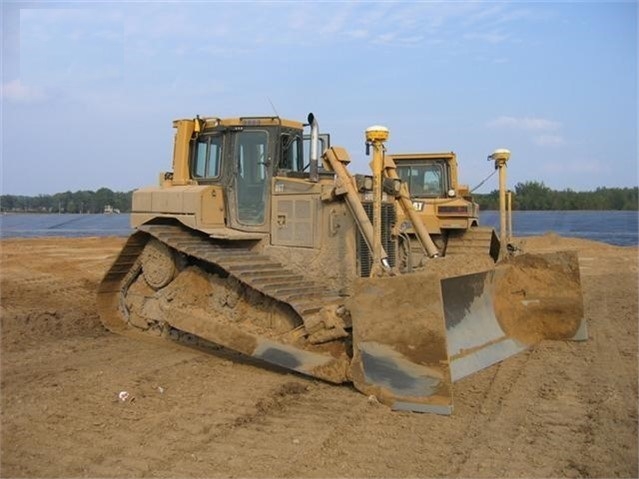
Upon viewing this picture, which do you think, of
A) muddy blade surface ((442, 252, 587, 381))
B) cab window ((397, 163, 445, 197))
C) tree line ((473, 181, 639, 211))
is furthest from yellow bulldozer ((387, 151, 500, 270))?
tree line ((473, 181, 639, 211))

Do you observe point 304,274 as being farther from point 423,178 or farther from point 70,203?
point 70,203

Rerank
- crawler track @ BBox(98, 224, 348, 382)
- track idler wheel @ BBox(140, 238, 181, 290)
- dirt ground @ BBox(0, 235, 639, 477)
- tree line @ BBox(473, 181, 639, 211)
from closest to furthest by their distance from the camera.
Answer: dirt ground @ BBox(0, 235, 639, 477) → crawler track @ BBox(98, 224, 348, 382) → track idler wheel @ BBox(140, 238, 181, 290) → tree line @ BBox(473, 181, 639, 211)

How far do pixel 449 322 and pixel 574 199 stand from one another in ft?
223

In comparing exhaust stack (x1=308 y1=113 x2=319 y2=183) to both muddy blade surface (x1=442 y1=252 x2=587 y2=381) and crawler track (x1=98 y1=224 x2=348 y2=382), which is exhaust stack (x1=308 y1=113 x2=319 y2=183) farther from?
muddy blade surface (x1=442 y1=252 x2=587 y2=381)

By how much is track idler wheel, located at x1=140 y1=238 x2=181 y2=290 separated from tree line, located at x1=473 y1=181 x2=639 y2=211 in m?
56.2

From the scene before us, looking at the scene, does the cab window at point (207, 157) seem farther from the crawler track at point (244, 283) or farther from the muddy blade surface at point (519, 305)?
the muddy blade surface at point (519, 305)

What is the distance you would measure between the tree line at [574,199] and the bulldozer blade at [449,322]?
55.1 metres

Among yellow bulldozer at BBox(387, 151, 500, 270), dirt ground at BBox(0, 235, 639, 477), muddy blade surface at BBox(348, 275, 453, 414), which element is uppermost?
yellow bulldozer at BBox(387, 151, 500, 270)

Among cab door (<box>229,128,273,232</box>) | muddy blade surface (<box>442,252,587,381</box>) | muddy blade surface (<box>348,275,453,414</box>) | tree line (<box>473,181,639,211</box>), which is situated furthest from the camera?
tree line (<box>473,181,639,211</box>)

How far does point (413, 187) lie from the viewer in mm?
14609

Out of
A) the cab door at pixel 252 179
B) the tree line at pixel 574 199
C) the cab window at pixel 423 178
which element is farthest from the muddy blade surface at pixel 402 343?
the tree line at pixel 574 199

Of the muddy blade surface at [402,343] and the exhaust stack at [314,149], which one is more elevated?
the exhaust stack at [314,149]

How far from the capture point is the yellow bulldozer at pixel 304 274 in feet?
19.7

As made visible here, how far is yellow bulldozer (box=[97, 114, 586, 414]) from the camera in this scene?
236 inches
